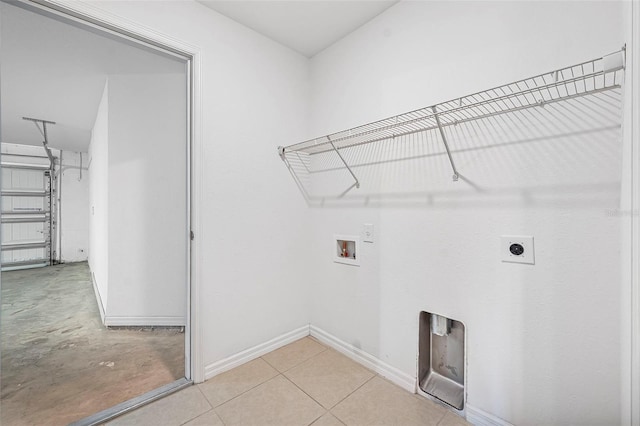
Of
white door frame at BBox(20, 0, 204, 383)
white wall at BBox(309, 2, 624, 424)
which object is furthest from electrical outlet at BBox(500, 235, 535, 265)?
white door frame at BBox(20, 0, 204, 383)

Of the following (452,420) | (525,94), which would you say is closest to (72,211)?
(452,420)

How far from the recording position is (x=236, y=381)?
1.62m

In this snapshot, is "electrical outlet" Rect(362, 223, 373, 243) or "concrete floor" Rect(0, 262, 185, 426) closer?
"concrete floor" Rect(0, 262, 185, 426)

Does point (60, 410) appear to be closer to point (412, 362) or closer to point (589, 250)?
point (412, 362)

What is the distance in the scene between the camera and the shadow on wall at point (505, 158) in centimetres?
100

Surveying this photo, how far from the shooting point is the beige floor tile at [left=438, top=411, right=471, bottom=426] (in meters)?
1.29

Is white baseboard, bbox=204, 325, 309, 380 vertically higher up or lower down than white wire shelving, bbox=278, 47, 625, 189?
lower down

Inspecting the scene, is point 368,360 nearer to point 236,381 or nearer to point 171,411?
point 236,381

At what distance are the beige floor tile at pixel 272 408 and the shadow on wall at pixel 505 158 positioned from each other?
122 cm

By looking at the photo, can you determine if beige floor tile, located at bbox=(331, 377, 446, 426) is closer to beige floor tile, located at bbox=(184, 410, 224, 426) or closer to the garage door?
beige floor tile, located at bbox=(184, 410, 224, 426)

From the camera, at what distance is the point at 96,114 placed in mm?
3559

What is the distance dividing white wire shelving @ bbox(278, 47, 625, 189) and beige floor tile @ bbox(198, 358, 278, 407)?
1.50 meters

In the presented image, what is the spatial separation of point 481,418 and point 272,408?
1.05 meters

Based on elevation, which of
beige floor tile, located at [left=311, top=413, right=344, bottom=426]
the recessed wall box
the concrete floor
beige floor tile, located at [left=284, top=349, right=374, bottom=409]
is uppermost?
the recessed wall box
